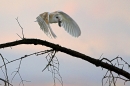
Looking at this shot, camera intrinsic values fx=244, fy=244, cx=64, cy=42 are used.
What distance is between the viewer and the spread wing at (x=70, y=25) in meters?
1.13

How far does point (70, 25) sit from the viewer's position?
1229 millimetres

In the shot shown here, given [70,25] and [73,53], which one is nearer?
[73,53]

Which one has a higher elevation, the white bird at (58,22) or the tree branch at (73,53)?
the white bird at (58,22)

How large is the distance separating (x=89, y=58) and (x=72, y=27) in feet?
1.13

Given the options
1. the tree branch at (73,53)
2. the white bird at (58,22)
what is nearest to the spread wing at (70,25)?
the white bird at (58,22)

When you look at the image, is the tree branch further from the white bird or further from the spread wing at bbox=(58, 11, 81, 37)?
the spread wing at bbox=(58, 11, 81, 37)

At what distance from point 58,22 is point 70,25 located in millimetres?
62

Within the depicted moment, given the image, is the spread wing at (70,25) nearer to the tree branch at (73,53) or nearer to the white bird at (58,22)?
the white bird at (58,22)

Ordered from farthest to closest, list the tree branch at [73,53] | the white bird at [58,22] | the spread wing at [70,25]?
the spread wing at [70,25] < the white bird at [58,22] < the tree branch at [73,53]

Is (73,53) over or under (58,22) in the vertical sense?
under

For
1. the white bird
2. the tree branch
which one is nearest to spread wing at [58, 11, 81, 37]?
the white bird

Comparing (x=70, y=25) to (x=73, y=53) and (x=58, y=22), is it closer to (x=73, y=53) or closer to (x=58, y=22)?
(x=58, y=22)

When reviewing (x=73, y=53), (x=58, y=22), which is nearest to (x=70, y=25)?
(x=58, y=22)

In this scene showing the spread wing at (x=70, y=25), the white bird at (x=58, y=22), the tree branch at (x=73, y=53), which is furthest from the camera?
the spread wing at (x=70, y=25)
